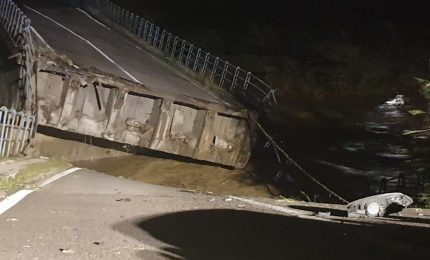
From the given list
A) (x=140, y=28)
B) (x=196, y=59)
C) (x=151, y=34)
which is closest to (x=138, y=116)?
(x=196, y=59)

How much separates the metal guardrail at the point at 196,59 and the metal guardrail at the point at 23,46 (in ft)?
24.4

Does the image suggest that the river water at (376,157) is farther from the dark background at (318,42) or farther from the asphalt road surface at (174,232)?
the asphalt road surface at (174,232)

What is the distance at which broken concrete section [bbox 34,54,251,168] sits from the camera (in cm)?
1569

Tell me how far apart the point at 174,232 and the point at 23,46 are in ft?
40.0

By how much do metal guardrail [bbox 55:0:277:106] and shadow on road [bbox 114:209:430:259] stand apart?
43.3 feet

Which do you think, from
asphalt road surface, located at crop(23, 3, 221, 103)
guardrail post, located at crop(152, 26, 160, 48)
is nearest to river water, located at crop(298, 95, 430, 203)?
asphalt road surface, located at crop(23, 3, 221, 103)

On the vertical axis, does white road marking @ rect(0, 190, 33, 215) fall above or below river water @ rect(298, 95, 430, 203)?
below

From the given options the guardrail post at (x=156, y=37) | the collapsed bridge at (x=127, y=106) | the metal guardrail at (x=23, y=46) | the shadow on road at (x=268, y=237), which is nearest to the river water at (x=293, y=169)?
the collapsed bridge at (x=127, y=106)

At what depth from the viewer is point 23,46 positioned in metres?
16.3

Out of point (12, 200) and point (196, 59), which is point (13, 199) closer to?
point (12, 200)

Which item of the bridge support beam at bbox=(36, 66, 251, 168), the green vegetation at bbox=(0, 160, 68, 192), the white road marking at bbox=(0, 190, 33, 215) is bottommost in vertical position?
the white road marking at bbox=(0, 190, 33, 215)

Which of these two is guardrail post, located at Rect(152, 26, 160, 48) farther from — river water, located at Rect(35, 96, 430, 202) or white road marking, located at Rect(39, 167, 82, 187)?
white road marking, located at Rect(39, 167, 82, 187)

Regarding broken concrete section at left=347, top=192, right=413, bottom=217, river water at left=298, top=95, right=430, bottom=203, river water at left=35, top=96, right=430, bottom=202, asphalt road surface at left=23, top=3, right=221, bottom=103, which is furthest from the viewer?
asphalt road surface at left=23, top=3, right=221, bottom=103

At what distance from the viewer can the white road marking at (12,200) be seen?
679cm
